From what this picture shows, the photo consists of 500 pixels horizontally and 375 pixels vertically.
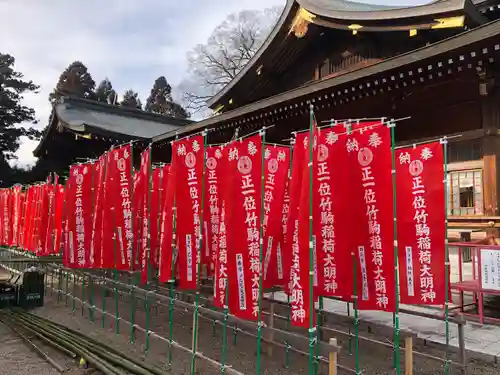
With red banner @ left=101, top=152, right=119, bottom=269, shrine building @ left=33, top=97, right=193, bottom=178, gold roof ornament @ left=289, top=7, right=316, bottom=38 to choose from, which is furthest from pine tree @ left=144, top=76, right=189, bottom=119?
red banner @ left=101, top=152, right=119, bottom=269

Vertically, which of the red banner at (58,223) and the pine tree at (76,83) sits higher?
the pine tree at (76,83)

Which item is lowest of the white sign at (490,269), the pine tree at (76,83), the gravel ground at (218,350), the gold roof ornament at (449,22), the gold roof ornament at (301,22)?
the gravel ground at (218,350)

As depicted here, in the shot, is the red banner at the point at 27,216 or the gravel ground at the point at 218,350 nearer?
the gravel ground at the point at 218,350

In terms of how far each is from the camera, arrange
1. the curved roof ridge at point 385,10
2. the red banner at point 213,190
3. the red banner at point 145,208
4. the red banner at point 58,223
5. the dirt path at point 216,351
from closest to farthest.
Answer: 1. the dirt path at point 216,351
2. the red banner at point 213,190
3. the red banner at point 145,208
4. the curved roof ridge at point 385,10
5. the red banner at point 58,223

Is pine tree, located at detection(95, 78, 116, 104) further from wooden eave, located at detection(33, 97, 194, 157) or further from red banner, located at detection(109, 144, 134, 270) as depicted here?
red banner, located at detection(109, 144, 134, 270)

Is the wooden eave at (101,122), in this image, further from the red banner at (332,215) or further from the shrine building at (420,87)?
the red banner at (332,215)

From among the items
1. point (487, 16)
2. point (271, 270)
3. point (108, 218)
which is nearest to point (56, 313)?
point (108, 218)

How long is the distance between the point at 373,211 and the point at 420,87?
388 centimetres

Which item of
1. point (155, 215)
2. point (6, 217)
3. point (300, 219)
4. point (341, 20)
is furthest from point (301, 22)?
point (6, 217)

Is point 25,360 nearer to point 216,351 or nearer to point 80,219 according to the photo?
point 216,351

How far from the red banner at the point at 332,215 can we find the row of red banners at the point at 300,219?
0.01 metres

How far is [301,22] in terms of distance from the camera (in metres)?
11.6

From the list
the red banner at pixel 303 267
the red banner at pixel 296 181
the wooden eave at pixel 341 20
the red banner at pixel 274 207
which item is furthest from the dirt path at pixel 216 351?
the wooden eave at pixel 341 20

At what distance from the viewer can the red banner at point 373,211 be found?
4.77 metres
